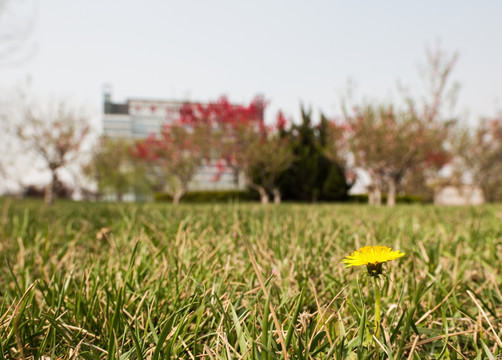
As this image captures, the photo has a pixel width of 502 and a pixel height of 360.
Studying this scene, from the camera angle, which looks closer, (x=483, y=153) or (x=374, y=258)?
(x=374, y=258)

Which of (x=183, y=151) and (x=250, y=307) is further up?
(x=183, y=151)

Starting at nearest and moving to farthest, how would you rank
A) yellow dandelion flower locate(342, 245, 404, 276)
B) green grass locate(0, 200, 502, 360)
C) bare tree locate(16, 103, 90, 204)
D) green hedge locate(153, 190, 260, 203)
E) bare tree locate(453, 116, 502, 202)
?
yellow dandelion flower locate(342, 245, 404, 276), green grass locate(0, 200, 502, 360), bare tree locate(16, 103, 90, 204), green hedge locate(153, 190, 260, 203), bare tree locate(453, 116, 502, 202)

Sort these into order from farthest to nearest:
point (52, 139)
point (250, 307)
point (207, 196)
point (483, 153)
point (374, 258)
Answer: point (483, 153)
point (207, 196)
point (52, 139)
point (250, 307)
point (374, 258)

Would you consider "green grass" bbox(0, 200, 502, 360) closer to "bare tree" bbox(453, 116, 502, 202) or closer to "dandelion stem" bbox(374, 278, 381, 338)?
"dandelion stem" bbox(374, 278, 381, 338)

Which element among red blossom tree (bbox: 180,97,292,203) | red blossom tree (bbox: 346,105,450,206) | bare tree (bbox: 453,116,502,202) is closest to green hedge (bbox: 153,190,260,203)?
red blossom tree (bbox: 180,97,292,203)

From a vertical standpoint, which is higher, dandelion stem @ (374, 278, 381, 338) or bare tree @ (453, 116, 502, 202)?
bare tree @ (453, 116, 502, 202)

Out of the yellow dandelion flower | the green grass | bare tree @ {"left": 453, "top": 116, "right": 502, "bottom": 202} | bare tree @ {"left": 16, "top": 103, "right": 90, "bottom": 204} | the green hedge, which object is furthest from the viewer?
bare tree @ {"left": 453, "top": 116, "right": 502, "bottom": 202}

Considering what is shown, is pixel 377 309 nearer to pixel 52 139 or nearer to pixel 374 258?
pixel 374 258

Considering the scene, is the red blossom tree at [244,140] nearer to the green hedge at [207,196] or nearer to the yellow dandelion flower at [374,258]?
the green hedge at [207,196]

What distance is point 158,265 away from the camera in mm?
1460

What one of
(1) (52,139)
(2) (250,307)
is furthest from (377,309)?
(1) (52,139)

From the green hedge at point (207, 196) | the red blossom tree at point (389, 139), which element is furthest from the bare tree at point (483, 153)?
the green hedge at point (207, 196)

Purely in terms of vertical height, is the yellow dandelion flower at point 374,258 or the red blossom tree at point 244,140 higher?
the red blossom tree at point 244,140

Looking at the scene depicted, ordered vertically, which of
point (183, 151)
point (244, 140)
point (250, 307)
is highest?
point (244, 140)
